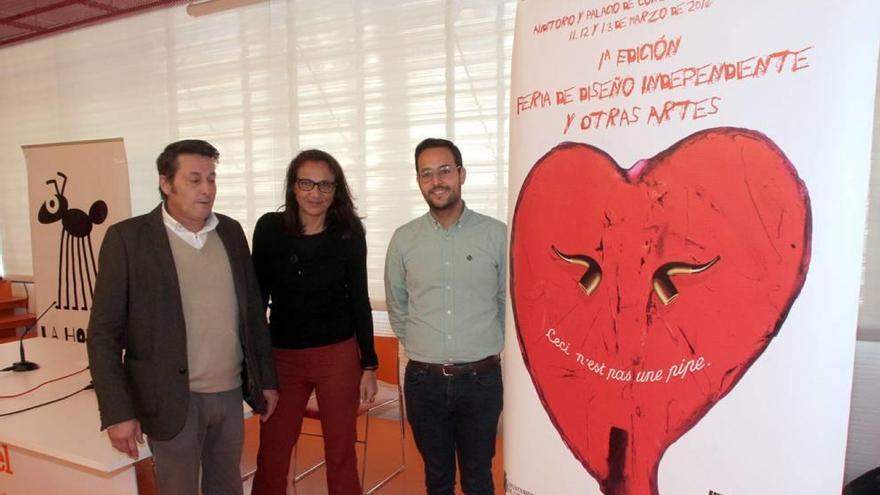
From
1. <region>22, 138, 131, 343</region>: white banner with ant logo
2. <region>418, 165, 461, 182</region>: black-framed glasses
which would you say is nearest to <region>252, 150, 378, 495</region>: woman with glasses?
<region>418, 165, 461, 182</region>: black-framed glasses

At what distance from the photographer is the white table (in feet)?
4.90

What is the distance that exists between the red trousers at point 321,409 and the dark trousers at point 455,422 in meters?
0.26

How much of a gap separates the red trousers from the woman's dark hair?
1.30ft

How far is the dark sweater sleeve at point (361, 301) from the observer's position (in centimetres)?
189

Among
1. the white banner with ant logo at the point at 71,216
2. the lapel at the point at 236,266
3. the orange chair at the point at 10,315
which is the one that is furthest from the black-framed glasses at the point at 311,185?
the orange chair at the point at 10,315

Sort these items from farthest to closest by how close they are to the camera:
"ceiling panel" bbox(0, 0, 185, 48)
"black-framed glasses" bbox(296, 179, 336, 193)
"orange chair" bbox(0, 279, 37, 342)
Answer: "orange chair" bbox(0, 279, 37, 342), "ceiling panel" bbox(0, 0, 185, 48), "black-framed glasses" bbox(296, 179, 336, 193)

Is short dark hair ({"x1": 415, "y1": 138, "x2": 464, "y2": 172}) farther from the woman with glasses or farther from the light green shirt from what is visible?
the woman with glasses

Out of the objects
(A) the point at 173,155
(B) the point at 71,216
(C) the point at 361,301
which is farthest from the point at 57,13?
(C) the point at 361,301

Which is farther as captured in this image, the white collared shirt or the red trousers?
the red trousers

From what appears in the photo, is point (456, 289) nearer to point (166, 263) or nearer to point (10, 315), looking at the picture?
point (166, 263)

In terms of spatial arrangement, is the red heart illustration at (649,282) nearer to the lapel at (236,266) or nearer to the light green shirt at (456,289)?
the light green shirt at (456,289)

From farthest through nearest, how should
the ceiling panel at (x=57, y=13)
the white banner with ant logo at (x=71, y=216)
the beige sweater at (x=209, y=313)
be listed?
the ceiling panel at (x=57, y=13), the white banner with ant logo at (x=71, y=216), the beige sweater at (x=209, y=313)

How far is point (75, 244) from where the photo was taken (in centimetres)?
335

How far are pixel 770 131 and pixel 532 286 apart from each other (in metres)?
0.47
